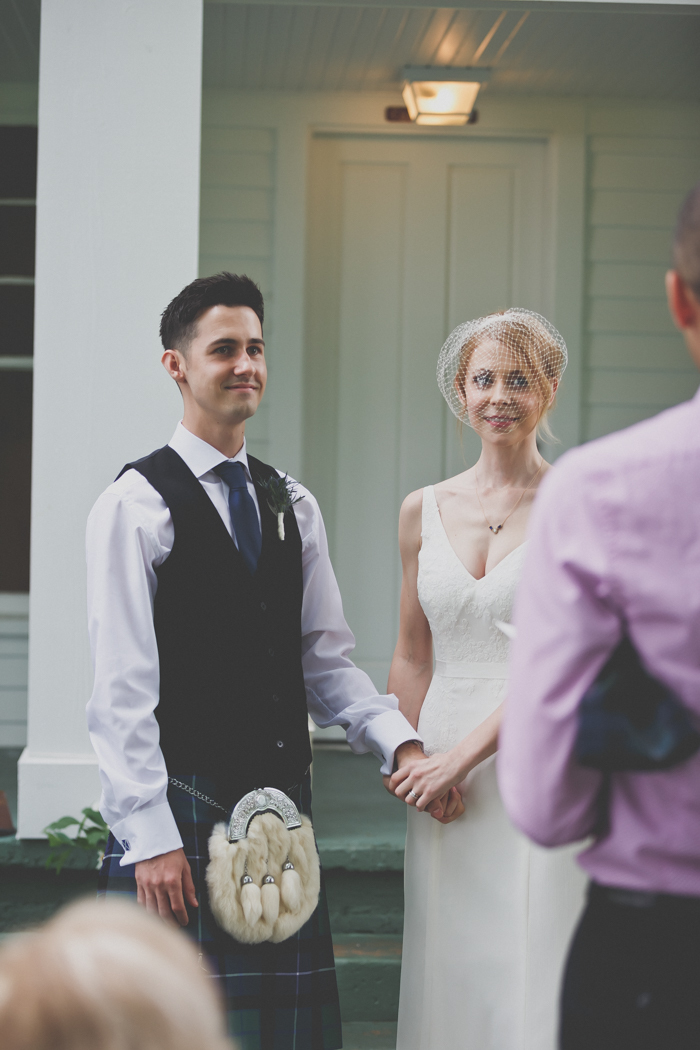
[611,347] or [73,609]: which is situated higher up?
[611,347]

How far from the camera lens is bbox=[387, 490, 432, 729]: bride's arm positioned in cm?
231

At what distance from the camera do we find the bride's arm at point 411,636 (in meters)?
2.31

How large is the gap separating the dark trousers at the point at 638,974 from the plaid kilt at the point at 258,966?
0.97 metres

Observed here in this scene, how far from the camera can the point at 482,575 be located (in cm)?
219

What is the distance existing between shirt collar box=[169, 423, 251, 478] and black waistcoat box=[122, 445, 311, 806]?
46mm

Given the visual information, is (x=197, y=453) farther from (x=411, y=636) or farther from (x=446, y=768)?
(x=446, y=768)

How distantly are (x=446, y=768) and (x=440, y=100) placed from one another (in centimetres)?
306

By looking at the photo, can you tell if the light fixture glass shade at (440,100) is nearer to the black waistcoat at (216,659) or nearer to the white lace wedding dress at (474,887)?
the white lace wedding dress at (474,887)

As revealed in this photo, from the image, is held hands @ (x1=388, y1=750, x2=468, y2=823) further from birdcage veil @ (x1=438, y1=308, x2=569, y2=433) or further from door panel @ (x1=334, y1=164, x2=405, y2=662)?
door panel @ (x1=334, y1=164, x2=405, y2=662)

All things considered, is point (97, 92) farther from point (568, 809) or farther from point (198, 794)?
point (568, 809)

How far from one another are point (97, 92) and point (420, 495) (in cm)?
174

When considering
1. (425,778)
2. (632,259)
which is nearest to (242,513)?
(425,778)

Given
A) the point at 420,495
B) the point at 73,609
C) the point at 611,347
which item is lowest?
the point at 73,609

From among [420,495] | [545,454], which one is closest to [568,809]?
[420,495]
